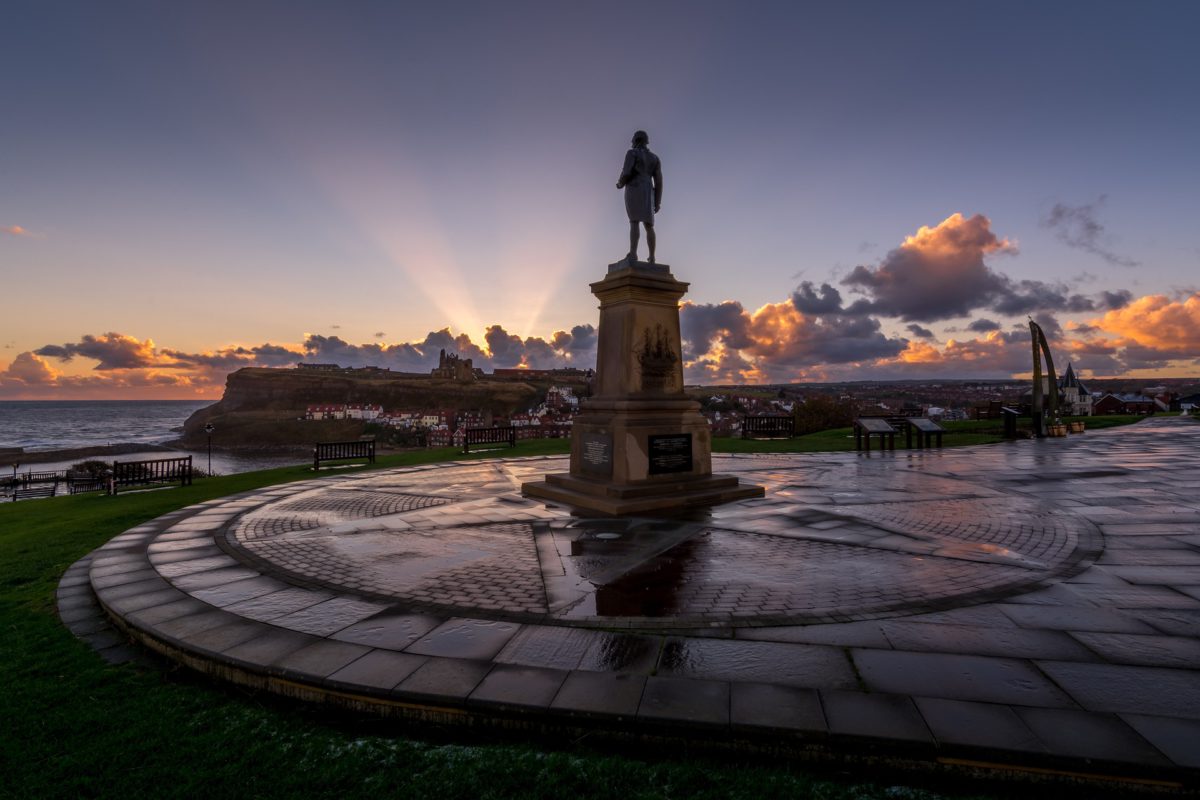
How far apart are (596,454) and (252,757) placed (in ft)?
24.4

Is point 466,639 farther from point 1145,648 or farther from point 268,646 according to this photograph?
point 1145,648

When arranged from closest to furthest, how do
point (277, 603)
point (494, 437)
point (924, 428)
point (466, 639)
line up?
point (466, 639) < point (277, 603) < point (924, 428) < point (494, 437)

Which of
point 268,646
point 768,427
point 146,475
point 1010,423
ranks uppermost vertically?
point 1010,423

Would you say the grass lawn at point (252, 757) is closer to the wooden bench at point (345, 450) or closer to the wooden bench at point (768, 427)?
the wooden bench at point (345, 450)

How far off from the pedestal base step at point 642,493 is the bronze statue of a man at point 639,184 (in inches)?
172

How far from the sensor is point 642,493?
9086 millimetres

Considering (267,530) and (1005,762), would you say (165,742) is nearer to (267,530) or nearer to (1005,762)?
(1005,762)

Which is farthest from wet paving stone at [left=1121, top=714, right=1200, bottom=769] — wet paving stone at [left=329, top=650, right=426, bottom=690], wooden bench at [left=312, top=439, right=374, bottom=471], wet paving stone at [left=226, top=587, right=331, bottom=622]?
wooden bench at [left=312, top=439, right=374, bottom=471]

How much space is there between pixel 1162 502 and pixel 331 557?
40.1ft

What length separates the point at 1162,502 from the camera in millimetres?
8609

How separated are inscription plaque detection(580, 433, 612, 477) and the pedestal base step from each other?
23 cm

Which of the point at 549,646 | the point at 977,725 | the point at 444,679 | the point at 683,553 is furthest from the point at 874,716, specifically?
the point at 683,553

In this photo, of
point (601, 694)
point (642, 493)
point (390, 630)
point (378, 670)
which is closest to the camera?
point (601, 694)

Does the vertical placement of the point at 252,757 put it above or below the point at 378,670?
below
